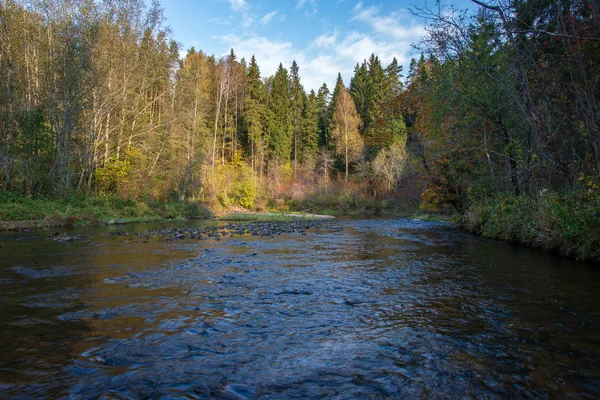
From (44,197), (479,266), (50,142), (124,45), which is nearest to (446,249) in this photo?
(479,266)

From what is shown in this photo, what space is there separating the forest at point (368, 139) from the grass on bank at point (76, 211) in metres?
0.30

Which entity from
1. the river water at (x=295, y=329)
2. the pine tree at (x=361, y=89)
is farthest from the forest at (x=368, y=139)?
the pine tree at (x=361, y=89)

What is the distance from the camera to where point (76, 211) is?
61.9 ft

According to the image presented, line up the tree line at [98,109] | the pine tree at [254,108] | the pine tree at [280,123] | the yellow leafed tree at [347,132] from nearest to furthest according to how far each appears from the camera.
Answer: the tree line at [98,109], the pine tree at [254,108], the yellow leafed tree at [347,132], the pine tree at [280,123]

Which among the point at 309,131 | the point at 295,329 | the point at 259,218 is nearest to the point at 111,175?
the point at 259,218

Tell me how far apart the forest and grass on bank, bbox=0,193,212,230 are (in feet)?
0.99

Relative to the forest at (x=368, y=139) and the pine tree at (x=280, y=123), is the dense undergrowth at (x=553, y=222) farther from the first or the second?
the pine tree at (x=280, y=123)

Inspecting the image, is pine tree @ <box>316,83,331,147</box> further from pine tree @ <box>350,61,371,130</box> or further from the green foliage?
the green foliage

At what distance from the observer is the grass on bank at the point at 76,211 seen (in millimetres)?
16562

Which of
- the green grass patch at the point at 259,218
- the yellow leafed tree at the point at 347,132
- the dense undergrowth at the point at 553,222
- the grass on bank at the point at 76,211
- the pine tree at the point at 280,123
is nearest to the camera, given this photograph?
the dense undergrowth at the point at 553,222

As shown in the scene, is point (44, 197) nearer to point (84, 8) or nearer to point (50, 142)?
point (50, 142)

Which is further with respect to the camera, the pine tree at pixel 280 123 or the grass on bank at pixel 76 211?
the pine tree at pixel 280 123

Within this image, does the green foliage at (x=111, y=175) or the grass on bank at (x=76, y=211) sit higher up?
the green foliage at (x=111, y=175)

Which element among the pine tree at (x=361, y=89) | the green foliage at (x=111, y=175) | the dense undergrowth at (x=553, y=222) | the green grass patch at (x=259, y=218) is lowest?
the green grass patch at (x=259, y=218)
